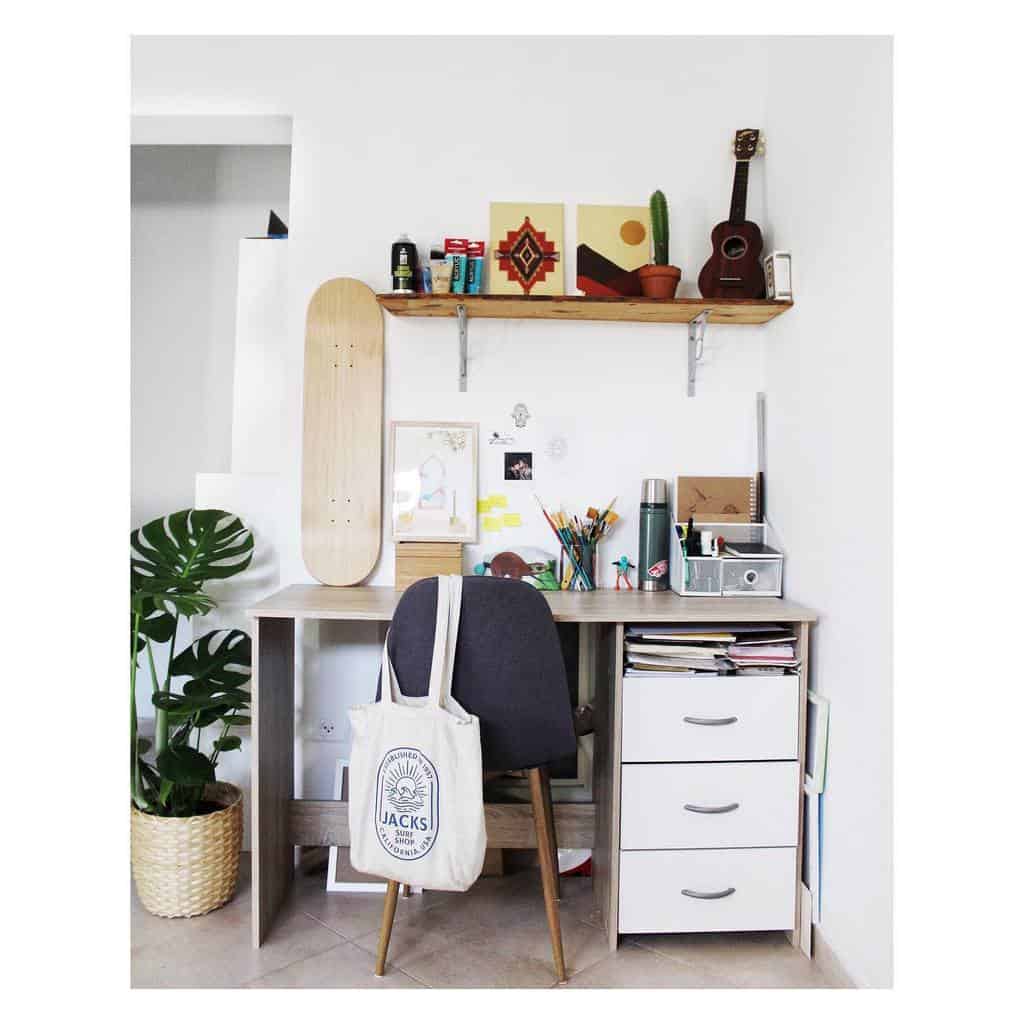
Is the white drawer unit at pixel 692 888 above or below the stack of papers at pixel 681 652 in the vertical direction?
below

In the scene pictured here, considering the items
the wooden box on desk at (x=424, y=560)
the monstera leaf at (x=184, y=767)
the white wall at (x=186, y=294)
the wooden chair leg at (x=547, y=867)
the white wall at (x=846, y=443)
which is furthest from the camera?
the white wall at (x=186, y=294)

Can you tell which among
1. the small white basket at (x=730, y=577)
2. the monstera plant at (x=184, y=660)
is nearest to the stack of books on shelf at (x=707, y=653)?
the small white basket at (x=730, y=577)

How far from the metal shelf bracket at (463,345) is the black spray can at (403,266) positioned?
0.14m

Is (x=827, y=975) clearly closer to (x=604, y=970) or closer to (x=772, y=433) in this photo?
(x=604, y=970)

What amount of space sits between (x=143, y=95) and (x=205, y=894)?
2265 millimetres

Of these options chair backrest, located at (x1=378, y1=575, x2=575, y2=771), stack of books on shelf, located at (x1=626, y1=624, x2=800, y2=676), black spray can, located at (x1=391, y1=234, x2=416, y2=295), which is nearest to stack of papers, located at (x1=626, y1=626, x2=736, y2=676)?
stack of books on shelf, located at (x1=626, y1=624, x2=800, y2=676)

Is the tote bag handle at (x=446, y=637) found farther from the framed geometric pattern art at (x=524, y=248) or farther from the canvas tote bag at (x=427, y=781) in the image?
the framed geometric pattern art at (x=524, y=248)

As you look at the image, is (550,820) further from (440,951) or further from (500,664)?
(500,664)

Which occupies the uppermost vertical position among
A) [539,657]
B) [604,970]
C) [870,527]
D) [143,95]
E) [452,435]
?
[143,95]

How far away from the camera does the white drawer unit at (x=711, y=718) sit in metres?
2.03

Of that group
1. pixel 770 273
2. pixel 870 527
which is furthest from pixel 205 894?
pixel 770 273

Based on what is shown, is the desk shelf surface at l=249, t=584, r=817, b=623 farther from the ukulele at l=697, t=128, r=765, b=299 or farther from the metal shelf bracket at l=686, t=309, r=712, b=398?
the ukulele at l=697, t=128, r=765, b=299

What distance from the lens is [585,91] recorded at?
248 cm

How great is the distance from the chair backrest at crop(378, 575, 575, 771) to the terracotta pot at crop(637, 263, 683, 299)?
980mm
